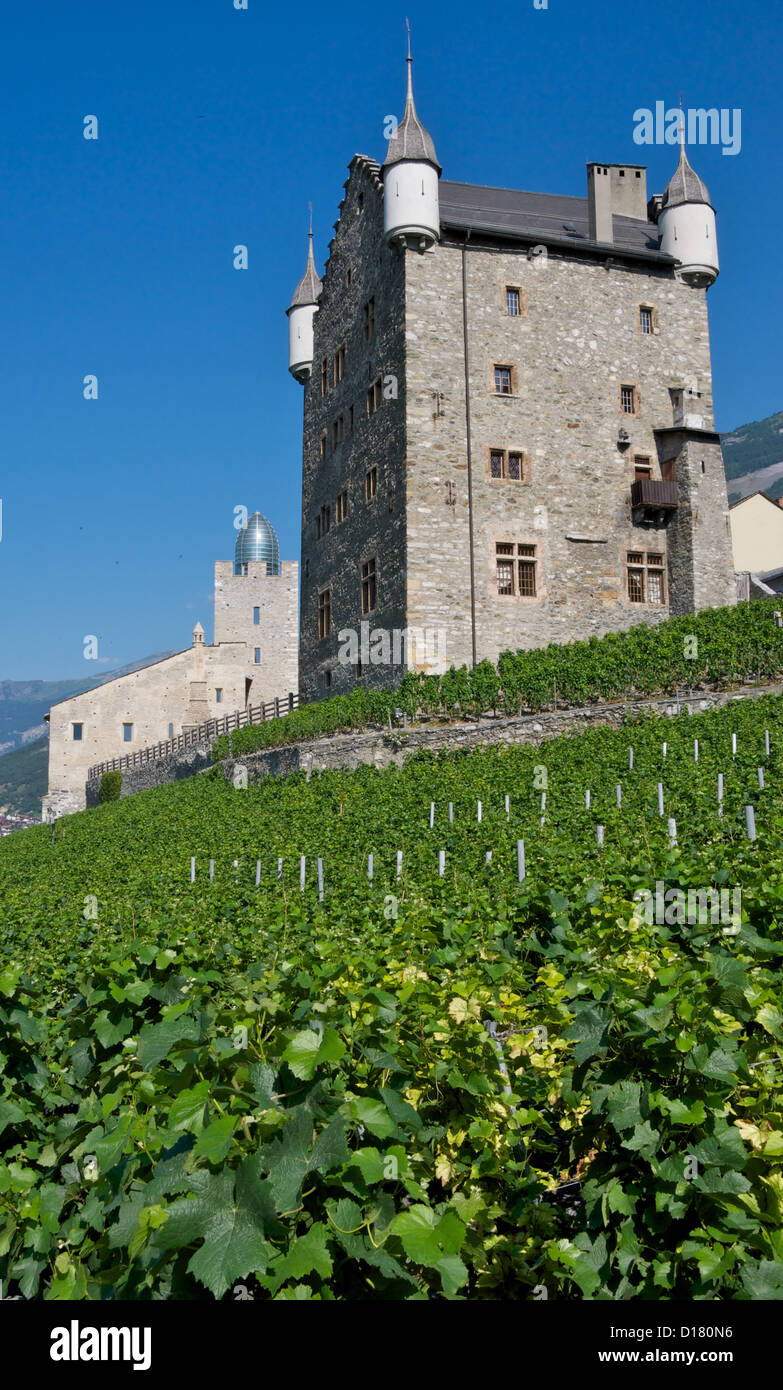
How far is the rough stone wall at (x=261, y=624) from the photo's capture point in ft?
208

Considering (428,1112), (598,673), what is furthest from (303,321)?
(428,1112)

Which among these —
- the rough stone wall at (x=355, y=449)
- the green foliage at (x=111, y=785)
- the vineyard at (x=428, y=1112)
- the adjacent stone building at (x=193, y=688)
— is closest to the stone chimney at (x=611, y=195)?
the rough stone wall at (x=355, y=449)

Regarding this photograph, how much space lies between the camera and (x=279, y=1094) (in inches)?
130

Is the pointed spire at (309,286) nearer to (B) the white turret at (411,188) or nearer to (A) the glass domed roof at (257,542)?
(B) the white turret at (411,188)

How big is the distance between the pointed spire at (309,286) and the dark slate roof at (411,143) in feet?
32.7

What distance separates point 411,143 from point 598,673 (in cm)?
1652

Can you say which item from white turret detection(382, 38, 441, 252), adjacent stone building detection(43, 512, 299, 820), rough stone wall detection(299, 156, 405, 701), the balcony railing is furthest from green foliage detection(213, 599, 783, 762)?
adjacent stone building detection(43, 512, 299, 820)

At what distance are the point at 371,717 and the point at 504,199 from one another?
793 inches

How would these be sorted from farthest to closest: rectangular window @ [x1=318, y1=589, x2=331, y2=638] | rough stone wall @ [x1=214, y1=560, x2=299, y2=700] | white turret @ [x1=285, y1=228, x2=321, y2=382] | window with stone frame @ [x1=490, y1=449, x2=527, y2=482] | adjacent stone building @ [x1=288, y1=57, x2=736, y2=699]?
rough stone wall @ [x1=214, y1=560, x2=299, y2=700] < white turret @ [x1=285, y1=228, x2=321, y2=382] < rectangular window @ [x1=318, y1=589, x2=331, y2=638] < window with stone frame @ [x1=490, y1=449, x2=527, y2=482] < adjacent stone building @ [x1=288, y1=57, x2=736, y2=699]

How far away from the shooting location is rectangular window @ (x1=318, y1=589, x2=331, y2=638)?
3594 centimetres

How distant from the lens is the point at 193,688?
191 feet

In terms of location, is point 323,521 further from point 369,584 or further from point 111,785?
point 111,785

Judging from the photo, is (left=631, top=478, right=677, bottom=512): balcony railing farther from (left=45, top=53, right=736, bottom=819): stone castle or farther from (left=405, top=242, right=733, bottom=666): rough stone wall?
(left=405, top=242, right=733, bottom=666): rough stone wall

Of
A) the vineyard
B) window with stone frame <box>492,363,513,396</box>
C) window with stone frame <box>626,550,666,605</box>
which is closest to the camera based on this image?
the vineyard
